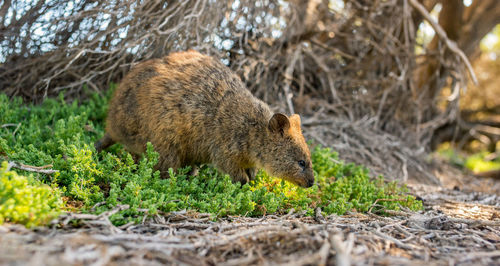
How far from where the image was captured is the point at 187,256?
2.46 metres

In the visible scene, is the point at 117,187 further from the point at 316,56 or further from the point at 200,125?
the point at 316,56

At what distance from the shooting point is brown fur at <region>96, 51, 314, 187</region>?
14.3 feet

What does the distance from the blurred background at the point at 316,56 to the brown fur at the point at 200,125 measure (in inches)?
33.6

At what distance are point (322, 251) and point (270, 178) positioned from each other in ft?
7.66

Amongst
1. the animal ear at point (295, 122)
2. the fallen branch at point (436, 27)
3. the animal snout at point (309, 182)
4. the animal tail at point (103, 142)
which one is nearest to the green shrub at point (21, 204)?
the animal tail at point (103, 142)

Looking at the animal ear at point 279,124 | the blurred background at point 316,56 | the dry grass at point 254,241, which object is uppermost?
the blurred background at point 316,56

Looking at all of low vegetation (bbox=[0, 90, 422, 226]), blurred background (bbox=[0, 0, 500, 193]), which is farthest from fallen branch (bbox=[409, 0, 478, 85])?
low vegetation (bbox=[0, 90, 422, 226])

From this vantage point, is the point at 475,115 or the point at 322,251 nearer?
the point at 322,251

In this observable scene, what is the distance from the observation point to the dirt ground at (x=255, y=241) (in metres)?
2.24

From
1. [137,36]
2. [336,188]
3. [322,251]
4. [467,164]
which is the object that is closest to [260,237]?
A: [322,251]

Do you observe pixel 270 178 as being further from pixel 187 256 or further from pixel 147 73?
pixel 187 256

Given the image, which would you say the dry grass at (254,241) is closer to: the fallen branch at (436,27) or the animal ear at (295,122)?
the animal ear at (295,122)

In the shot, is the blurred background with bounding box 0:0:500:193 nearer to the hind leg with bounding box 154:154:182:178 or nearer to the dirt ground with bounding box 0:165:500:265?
the hind leg with bounding box 154:154:182:178

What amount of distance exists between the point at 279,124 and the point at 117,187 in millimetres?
1887
